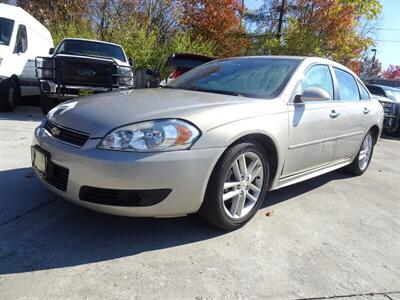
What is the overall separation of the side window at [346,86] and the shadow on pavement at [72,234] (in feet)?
8.06

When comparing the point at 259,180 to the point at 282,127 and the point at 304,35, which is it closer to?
the point at 282,127

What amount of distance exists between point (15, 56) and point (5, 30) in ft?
1.87

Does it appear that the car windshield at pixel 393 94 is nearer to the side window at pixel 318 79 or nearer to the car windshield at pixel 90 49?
the car windshield at pixel 90 49

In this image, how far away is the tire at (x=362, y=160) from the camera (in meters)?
5.42

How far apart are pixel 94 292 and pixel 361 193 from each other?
3.55 meters

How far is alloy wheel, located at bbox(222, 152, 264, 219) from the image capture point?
325cm

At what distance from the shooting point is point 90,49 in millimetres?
9867

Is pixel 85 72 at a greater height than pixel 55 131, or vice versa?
pixel 85 72

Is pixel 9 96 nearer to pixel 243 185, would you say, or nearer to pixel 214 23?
pixel 243 185

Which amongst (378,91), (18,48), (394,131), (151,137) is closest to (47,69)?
(18,48)

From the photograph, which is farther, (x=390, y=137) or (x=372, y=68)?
(x=372, y=68)

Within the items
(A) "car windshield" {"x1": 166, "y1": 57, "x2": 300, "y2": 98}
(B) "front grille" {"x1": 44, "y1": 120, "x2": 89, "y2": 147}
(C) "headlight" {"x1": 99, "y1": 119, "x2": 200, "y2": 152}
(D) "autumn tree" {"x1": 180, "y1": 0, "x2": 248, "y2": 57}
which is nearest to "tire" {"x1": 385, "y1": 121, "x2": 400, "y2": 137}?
(A) "car windshield" {"x1": 166, "y1": 57, "x2": 300, "y2": 98}

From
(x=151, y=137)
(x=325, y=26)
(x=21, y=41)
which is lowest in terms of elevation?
(x=151, y=137)

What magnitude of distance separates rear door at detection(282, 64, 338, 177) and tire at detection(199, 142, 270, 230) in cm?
38
